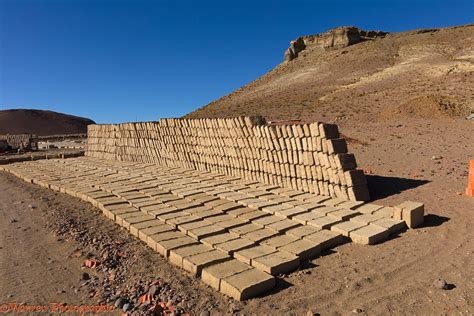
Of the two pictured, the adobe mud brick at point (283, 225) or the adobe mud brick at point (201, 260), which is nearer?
the adobe mud brick at point (201, 260)

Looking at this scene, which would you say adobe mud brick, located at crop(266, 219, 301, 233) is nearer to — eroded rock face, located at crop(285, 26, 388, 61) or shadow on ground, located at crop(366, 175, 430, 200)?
shadow on ground, located at crop(366, 175, 430, 200)

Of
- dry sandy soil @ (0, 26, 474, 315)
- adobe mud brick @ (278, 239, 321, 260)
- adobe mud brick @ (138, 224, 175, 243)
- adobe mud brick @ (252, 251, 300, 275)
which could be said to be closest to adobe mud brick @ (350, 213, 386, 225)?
dry sandy soil @ (0, 26, 474, 315)

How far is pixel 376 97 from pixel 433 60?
12847 mm

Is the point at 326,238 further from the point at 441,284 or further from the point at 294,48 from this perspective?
the point at 294,48

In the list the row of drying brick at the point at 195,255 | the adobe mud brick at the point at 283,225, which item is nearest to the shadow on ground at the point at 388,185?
the adobe mud brick at the point at 283,225

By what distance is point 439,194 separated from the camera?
6539mm

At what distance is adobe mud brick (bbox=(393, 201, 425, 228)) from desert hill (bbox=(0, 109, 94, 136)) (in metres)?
65.8

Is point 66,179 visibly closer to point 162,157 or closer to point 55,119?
point 162,157

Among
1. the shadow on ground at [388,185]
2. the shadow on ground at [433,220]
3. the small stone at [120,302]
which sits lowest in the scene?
the small stone at [120,302]

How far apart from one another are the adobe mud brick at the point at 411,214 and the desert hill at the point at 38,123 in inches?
2591

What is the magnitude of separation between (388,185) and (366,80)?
29.6 metres

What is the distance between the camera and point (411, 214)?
200 inches

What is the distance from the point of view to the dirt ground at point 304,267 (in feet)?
11.1

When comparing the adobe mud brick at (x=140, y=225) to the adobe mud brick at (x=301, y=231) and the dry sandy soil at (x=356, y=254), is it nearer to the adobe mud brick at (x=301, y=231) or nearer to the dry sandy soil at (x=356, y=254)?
the dry sandy soil at (x=356, y=254)
